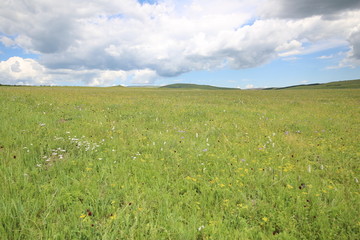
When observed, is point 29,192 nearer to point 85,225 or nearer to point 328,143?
point 85,225

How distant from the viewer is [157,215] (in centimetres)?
350

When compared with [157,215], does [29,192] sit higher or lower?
higher

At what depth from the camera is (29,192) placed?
12.7 feet

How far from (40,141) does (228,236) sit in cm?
653

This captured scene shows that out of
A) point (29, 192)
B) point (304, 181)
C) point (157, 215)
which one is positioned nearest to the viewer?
point (157, 215)


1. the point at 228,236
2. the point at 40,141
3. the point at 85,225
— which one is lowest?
the point at 228,236

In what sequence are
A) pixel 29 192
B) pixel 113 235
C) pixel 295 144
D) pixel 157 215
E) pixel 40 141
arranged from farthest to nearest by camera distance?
pixel 295 144 → pixel 40 141 → pixel 29 192 → pixel 157 215 → pixel 113 235

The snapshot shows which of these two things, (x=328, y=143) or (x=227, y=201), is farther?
(x=328, y=143)

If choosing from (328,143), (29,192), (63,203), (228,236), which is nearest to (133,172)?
(63,203)

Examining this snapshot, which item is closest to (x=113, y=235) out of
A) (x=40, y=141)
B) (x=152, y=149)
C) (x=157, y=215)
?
(x=157, y=215)

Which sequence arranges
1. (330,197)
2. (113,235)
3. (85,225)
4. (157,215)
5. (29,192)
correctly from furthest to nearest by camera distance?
(330,197), (29,192), (157,215), (85,225), (113,235)

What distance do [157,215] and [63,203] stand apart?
5.76 ft

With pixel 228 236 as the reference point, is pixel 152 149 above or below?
above

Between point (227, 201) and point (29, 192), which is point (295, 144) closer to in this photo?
point (227, 201)
